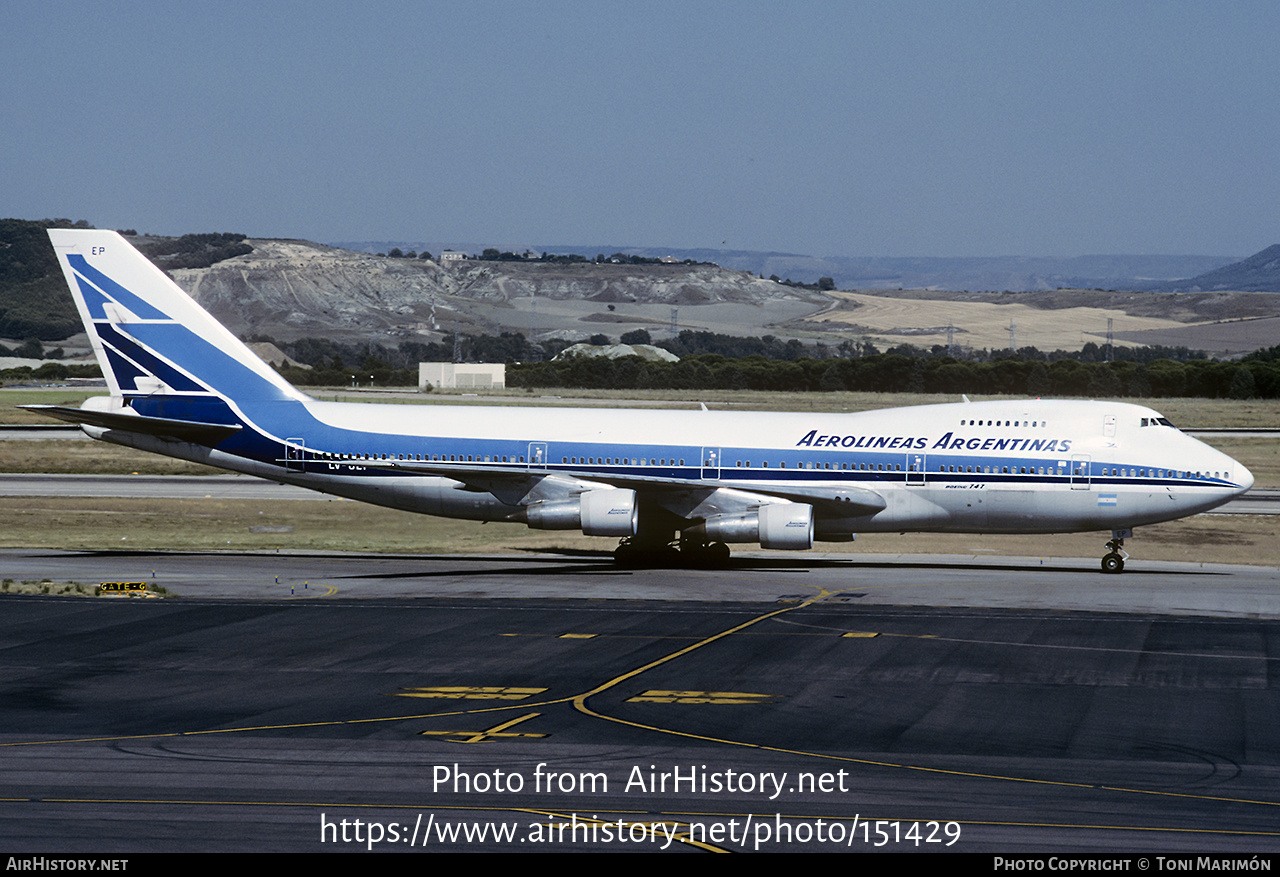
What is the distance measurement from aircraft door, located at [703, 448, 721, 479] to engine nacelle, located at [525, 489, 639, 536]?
2.59 metres

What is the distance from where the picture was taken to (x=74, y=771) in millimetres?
17859

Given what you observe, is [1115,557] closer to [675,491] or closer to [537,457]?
[675,491]

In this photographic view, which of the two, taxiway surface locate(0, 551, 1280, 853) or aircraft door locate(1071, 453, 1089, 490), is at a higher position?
aircraft door locate(1071, 453, 1089, 490)

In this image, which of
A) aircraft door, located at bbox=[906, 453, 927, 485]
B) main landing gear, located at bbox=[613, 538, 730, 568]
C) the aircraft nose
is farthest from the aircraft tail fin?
the aircraft nose

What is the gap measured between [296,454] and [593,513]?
10272 millimetres

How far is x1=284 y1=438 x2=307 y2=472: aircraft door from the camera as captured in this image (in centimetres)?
4325

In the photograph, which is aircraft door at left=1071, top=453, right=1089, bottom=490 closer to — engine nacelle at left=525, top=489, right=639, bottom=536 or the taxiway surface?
the taxiway surface

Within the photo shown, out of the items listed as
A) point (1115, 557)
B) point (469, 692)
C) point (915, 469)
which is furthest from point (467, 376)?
point (469, 692)

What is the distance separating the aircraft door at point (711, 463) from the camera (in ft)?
138

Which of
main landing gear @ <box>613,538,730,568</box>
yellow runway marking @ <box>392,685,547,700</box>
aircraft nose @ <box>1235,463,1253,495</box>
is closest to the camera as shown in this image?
yellow runway marking @ <box>392,685,547,700</box>

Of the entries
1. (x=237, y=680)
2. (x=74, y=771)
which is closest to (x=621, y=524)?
(x=237, y=680)

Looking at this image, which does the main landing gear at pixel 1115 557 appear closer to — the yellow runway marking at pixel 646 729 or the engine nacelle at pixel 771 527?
the engine nacelle at pixel 771 527

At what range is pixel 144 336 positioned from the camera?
43938 millimetres

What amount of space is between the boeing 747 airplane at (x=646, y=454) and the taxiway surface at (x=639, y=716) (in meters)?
3.64
